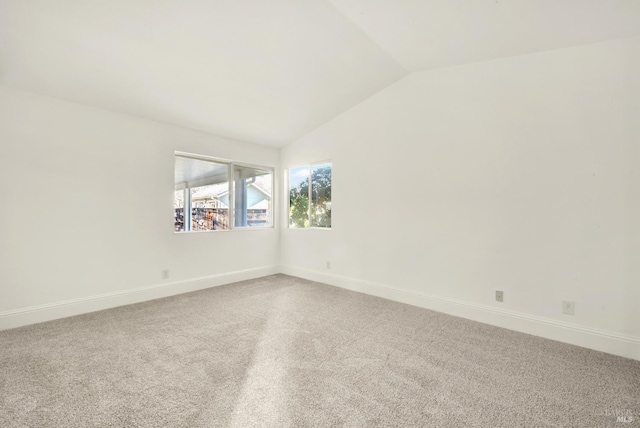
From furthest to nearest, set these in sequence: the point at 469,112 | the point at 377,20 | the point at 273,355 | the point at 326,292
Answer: the point at 326,292
the point at 469,112
the point at 377,20
the point at 273,355

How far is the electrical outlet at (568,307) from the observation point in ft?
8.54

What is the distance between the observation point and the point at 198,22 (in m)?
2.34

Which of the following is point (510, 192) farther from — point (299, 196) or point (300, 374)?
point (299, 196)

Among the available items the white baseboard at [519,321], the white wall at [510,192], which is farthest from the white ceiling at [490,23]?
the white baseboard at [519,321]

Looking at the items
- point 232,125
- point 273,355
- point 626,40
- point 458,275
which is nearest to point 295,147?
point 232,125

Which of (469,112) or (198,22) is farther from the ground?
(198,22)

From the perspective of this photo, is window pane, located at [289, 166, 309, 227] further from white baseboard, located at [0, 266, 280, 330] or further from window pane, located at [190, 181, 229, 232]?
white baseboard, located at [0, 266, 280, 330]

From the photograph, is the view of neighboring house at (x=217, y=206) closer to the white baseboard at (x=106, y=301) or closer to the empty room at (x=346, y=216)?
the empty room at (x=346, y=216)

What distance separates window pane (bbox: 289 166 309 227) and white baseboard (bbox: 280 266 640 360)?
60.0 inches

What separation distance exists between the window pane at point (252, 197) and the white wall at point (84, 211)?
742mm

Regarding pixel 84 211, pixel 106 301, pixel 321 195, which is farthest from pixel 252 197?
pixel 106 301

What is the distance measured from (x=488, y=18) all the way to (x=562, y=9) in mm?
482

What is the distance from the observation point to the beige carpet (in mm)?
1626

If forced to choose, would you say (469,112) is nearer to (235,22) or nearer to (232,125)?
(235,22)
